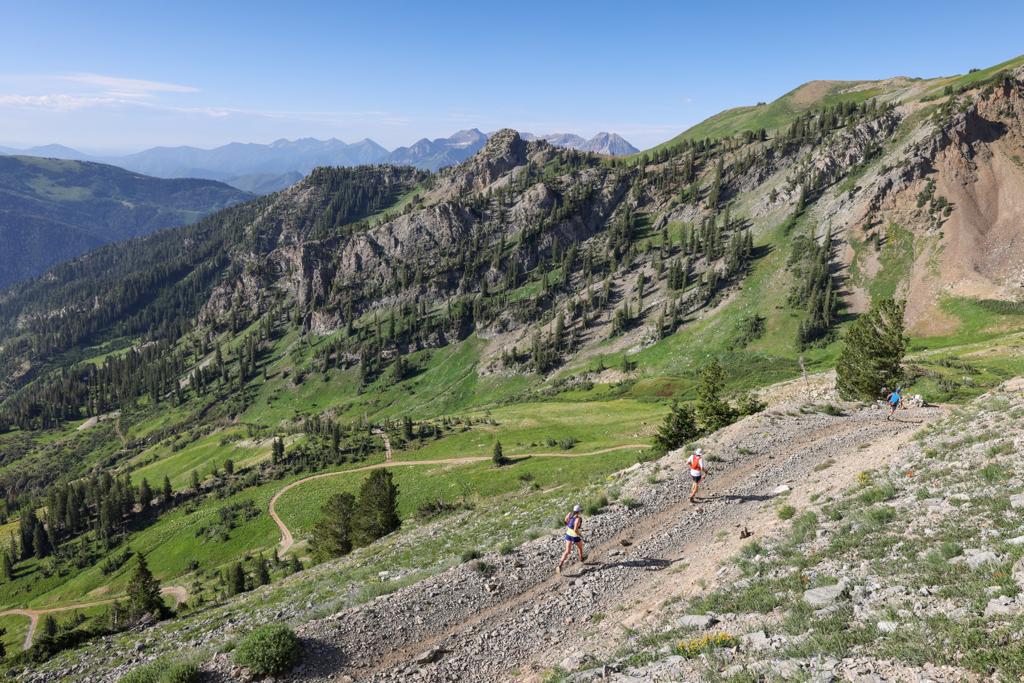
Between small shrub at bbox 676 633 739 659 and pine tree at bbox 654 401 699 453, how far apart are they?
33678mm

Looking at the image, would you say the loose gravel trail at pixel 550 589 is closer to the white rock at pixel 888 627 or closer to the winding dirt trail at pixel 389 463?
the white rock at pixel 888 627

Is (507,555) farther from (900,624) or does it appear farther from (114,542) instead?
(114,542)

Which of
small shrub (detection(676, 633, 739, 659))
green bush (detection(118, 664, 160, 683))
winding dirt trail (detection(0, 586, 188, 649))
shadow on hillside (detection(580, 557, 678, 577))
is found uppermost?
small shrub (detection(676, 633, 739, 659))

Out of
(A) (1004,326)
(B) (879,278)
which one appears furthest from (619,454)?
(B) (879,278)

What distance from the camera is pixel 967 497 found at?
56.5ft

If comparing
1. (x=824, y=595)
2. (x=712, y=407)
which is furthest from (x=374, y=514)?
(x=824, y=595)

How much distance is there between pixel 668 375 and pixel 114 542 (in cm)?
16708

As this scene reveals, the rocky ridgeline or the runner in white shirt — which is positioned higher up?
the rocky ridgeline

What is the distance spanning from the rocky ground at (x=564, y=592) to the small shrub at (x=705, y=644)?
286 cm

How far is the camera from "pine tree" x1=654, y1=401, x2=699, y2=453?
46875 mm

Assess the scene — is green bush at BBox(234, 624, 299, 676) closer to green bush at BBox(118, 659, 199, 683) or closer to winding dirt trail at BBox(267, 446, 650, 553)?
green bush at BBox(118, 659, 199, 683)

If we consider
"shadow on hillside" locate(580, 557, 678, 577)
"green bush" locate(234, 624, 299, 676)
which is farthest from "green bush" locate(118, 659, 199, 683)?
"shadow on hillside" locate(580, 557, 678, 577)

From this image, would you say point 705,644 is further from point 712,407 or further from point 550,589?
point 712,407

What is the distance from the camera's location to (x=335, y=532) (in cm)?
5659
